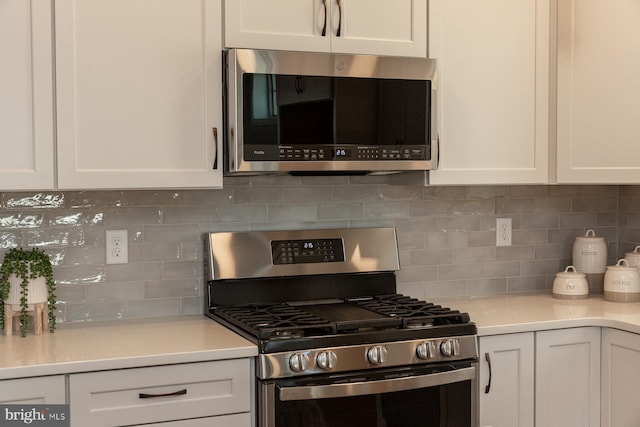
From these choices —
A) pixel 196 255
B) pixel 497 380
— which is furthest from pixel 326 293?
pixel 497 380

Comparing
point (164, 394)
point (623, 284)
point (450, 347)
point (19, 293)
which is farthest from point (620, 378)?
point (19, 293)

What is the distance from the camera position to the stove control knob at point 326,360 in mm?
2627

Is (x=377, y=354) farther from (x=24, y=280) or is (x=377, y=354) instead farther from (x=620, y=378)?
(x=24, y=280)

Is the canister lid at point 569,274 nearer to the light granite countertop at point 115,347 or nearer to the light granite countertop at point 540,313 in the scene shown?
the light granite countertop at point 540,313

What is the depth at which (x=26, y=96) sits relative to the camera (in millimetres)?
2621

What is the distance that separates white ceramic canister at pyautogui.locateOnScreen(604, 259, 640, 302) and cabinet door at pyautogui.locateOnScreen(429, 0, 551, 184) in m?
0.50

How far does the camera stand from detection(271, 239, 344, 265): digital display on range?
3.23m

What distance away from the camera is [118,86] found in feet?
8.96

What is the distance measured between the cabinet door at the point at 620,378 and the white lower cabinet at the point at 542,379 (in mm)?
34

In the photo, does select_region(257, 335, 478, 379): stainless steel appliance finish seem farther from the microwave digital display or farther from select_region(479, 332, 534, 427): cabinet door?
the microwave digital display

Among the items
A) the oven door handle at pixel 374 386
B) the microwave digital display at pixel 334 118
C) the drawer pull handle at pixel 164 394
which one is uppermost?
the microwave digital display at pixel 334 118

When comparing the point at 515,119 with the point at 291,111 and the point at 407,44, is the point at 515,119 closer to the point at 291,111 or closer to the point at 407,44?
the point at 407,44

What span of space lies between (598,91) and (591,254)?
0.74 metres

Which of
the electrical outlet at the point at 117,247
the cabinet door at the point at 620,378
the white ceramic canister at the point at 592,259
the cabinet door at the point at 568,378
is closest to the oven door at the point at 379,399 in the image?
the cabinet door at the point at 568,378
